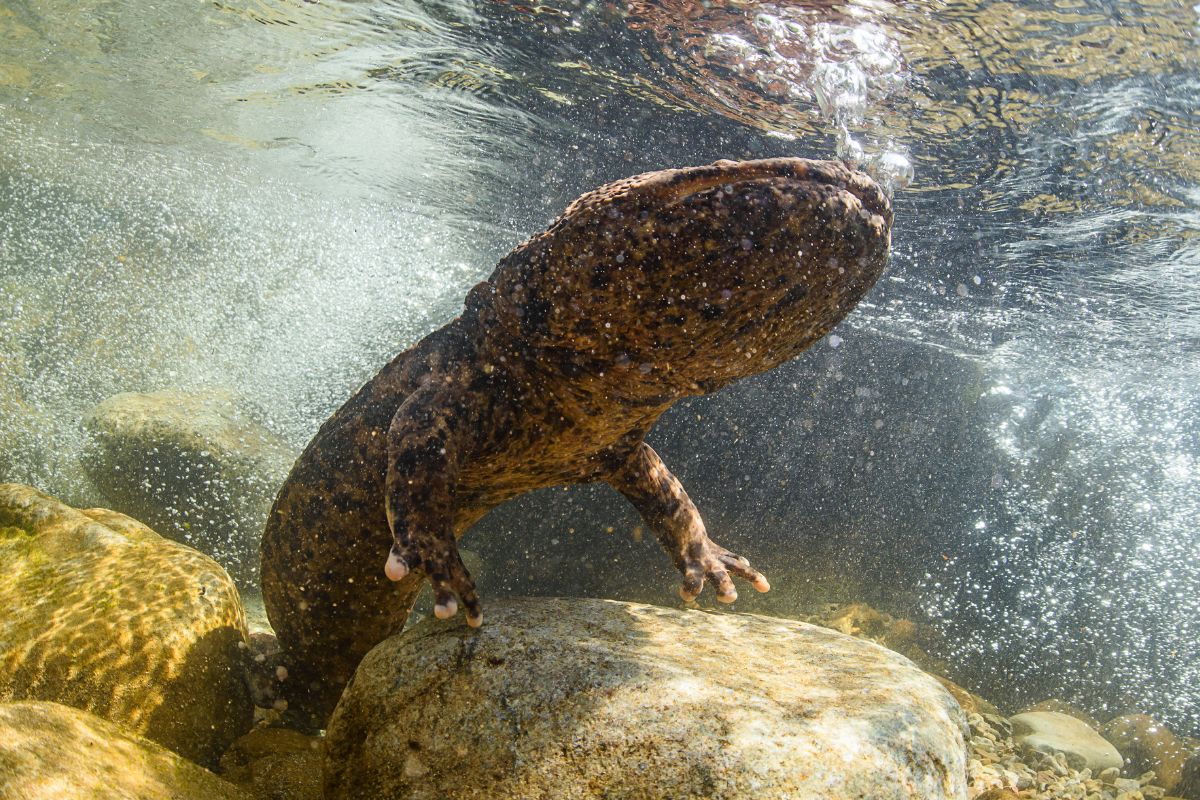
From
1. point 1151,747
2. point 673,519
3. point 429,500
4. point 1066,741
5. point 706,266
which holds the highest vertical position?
point 706,266

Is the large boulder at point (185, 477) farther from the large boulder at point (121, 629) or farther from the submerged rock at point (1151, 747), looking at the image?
the submerged rock at point (1151, 747)

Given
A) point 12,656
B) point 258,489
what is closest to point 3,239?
point 258,489

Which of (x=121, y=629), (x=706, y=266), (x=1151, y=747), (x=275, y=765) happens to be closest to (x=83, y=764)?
(x=275, y=765)

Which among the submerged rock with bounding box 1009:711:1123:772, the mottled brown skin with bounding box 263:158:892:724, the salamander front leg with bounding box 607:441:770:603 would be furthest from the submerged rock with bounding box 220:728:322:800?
the submerged rock with bounding box 1009:711:1123:772

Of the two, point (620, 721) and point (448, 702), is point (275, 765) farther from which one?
point (620, 721)

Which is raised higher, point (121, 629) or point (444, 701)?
point (444, 701)

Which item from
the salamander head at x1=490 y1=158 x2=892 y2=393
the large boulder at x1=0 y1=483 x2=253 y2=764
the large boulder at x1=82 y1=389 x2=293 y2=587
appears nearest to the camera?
the salamander head at x1=490 y1=158 x2=892 y2=393

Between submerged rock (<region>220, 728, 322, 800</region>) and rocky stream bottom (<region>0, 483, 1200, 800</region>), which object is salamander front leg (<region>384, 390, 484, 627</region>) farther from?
submerged rock (<region>220, 728, 322, 800</region>)
